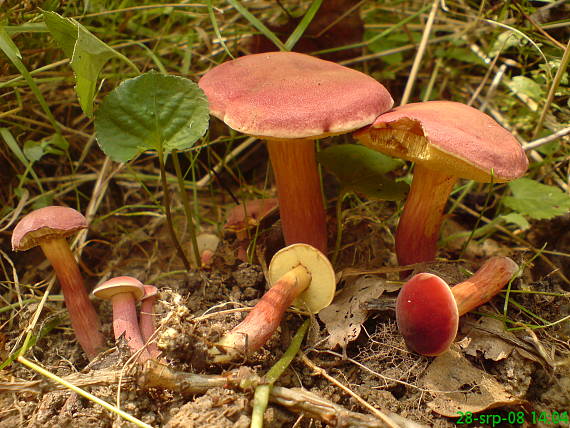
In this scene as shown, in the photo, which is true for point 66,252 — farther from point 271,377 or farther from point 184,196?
point 271,377

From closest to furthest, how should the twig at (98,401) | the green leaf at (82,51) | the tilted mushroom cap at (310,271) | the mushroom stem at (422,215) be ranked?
the twig at (98,401), the green leaf at (82,51), the tilted mushroom cap at (310,271), the mushroom stem at (422,215)

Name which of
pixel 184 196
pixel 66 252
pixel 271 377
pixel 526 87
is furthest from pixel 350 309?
pixel 526 87

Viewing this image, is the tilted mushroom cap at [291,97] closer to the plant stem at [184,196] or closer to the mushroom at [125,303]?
the plant stem at [184,196]

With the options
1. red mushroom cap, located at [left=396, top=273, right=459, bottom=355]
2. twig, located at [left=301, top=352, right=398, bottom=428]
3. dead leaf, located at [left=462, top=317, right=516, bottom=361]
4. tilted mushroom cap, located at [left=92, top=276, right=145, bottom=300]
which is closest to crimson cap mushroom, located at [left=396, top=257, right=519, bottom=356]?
red mushroom cap, located at [left=396, top=273, right=459, bottom=355]

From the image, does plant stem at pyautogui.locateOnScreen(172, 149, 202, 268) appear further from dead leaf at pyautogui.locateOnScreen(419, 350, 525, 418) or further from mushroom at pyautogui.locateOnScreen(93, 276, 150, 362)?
dead leaf at pyautogui.locateOnScreen(419, 350, 525, 418)

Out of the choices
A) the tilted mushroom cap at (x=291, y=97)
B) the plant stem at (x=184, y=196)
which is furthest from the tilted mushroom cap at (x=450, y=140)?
the plant stem at (x=184, y=196)

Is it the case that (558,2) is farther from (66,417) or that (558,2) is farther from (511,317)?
(66,417)
